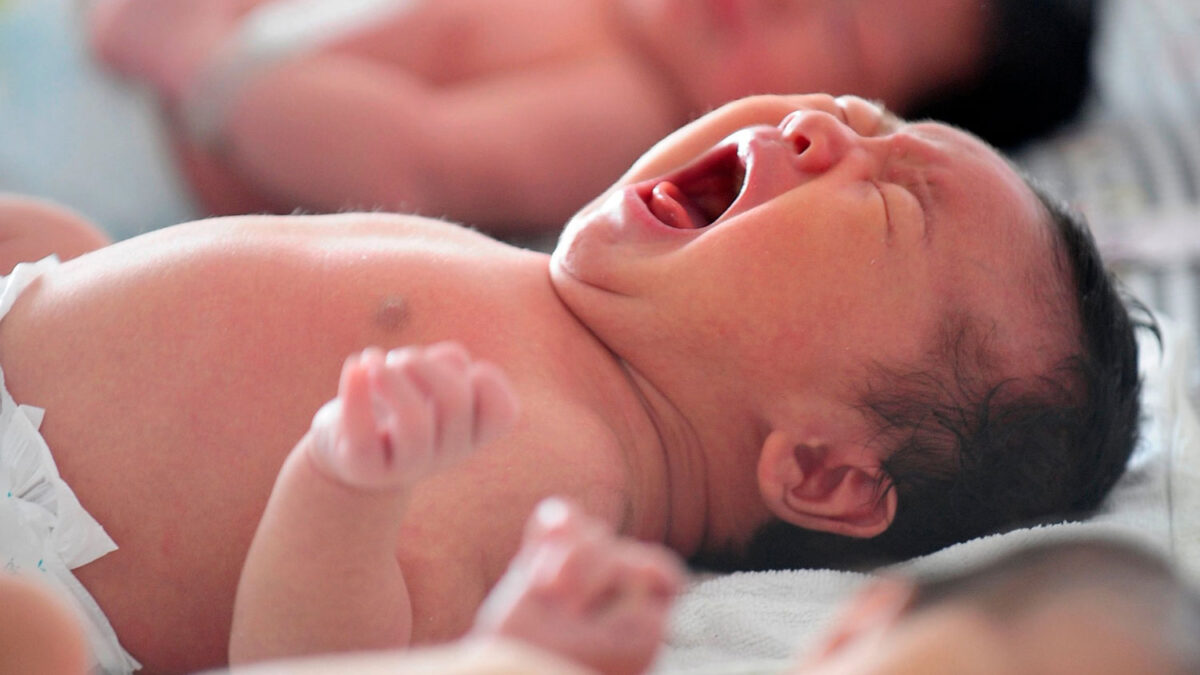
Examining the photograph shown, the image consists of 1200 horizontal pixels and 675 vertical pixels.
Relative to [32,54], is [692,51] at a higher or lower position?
lower

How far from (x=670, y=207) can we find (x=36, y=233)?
0.56m

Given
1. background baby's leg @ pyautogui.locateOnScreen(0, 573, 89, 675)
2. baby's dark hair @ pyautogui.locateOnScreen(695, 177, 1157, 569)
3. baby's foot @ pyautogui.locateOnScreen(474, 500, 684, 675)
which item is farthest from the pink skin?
baby's dark hair @ pyautogui.locateOnScreen(695, 177, 1157, 569)

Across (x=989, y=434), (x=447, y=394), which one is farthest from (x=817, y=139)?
(x=447, y=394)

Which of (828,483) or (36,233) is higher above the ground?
(36,233)

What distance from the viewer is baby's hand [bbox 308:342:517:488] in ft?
1.82

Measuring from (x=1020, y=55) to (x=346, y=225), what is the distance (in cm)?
141

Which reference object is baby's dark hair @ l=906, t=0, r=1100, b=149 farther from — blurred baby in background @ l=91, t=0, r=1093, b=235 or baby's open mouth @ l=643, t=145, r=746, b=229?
baby's open mouth @ l=643, t=145, r=746, b=229

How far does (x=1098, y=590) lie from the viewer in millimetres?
429

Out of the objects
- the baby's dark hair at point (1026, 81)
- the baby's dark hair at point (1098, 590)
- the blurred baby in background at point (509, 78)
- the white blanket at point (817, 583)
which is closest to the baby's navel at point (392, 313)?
the white blanket at point (817, 583)

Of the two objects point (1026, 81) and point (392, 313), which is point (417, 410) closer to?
point (392, 313)

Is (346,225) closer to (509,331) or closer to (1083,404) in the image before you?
(509,331)

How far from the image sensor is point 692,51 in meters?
1.90

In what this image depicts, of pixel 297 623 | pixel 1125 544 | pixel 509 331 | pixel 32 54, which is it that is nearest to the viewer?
pixel 1125 544

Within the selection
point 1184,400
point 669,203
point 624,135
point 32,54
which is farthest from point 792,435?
point 32,54
